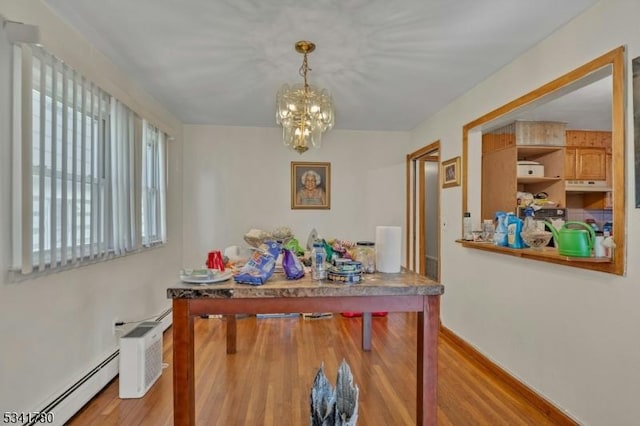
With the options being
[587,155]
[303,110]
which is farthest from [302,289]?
[587,155]

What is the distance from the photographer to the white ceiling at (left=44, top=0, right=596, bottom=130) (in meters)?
1.74

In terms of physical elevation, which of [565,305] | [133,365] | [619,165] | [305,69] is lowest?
[133,365]

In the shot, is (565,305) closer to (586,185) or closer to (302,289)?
(302,289)

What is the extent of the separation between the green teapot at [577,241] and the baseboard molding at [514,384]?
94 cm

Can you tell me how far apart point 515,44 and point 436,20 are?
2.14 feet

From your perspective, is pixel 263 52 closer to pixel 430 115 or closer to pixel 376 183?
pixel 430 115

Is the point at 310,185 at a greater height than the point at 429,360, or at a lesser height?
greater

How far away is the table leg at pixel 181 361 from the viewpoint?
1389mm

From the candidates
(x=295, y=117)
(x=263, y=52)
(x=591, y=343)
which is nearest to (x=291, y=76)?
(x=263, y=52)

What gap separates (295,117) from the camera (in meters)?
2.25

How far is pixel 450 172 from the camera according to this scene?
127 inches

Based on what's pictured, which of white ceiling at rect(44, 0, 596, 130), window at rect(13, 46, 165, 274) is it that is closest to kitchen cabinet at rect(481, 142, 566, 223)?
white ceiling at rect(44, 0, 596, 130)

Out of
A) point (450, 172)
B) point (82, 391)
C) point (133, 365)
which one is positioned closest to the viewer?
point (82, 391)

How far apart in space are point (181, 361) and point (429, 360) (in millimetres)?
1111
